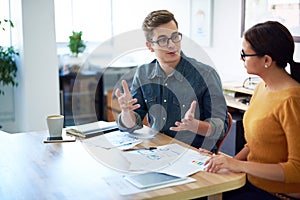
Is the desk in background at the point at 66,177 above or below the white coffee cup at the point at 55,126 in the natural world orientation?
below

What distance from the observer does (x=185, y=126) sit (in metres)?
1.71

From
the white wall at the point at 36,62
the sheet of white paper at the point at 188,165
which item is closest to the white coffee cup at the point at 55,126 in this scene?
the sheet of white paper at the point at 188,165

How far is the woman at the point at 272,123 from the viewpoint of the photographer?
1483 millimetres

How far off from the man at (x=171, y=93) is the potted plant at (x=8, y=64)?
74.5 inches

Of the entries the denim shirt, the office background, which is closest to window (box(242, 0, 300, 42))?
the office background

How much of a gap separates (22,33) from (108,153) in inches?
86.9

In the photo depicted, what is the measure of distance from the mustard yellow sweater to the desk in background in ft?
0.71

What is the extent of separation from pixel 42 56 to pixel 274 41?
2531 mm

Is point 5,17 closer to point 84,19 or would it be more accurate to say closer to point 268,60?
point 84,19

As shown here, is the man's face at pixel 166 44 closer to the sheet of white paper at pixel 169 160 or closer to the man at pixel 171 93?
the man at pixel 171 93

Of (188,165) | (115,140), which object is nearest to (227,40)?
(115,140)

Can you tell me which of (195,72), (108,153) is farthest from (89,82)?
(108,153)

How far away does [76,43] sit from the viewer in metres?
4.48

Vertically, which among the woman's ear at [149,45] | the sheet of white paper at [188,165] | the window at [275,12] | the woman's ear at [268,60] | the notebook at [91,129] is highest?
the window at [275,12]
